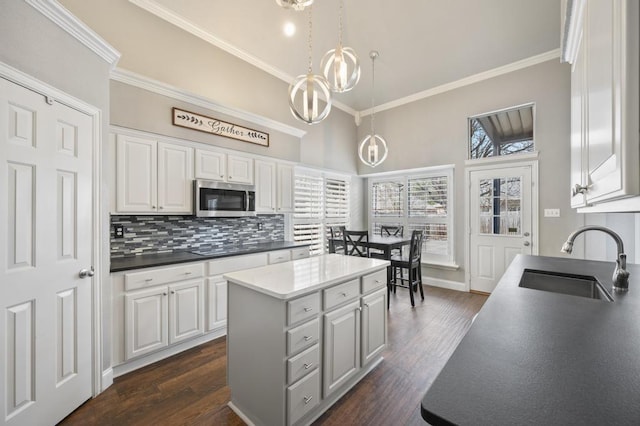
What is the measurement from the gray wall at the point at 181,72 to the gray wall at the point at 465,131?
1677 mm

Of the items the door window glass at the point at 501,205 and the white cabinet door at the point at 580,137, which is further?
the door window glass at the point at 501,205

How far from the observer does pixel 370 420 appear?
1.79 metres

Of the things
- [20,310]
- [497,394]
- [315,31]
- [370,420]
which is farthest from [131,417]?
[315,31]

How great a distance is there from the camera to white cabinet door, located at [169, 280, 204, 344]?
2.51 meters

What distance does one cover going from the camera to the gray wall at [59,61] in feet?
4.99

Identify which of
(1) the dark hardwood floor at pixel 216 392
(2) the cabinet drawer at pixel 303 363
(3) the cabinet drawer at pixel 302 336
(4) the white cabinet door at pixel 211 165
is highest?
(4) the white cabinet door at pixel 211 165

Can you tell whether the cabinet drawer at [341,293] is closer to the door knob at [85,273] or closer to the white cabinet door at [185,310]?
the white cabinet door at [185,310]

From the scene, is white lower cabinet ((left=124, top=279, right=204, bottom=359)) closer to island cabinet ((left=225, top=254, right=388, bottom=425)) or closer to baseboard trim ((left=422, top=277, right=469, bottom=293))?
island cabinet ((left=225, top=254, right=388, bottom=425))

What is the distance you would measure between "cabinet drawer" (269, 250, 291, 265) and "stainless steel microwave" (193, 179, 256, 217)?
0.59m

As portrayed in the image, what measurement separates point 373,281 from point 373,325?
1.20 ft

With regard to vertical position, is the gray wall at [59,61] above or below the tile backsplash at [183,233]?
above

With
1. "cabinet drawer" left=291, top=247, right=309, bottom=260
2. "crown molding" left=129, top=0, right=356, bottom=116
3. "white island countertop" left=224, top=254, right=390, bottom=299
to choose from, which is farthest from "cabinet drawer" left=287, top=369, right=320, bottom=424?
"crown molding" left=129, top=0, right=356, bottom=116

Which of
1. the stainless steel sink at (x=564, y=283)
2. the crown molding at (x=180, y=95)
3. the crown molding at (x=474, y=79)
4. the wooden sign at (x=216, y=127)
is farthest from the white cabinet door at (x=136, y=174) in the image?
the crown molding at (x=474, y=79)

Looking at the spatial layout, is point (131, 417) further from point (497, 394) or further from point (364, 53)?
point (364, 53)
